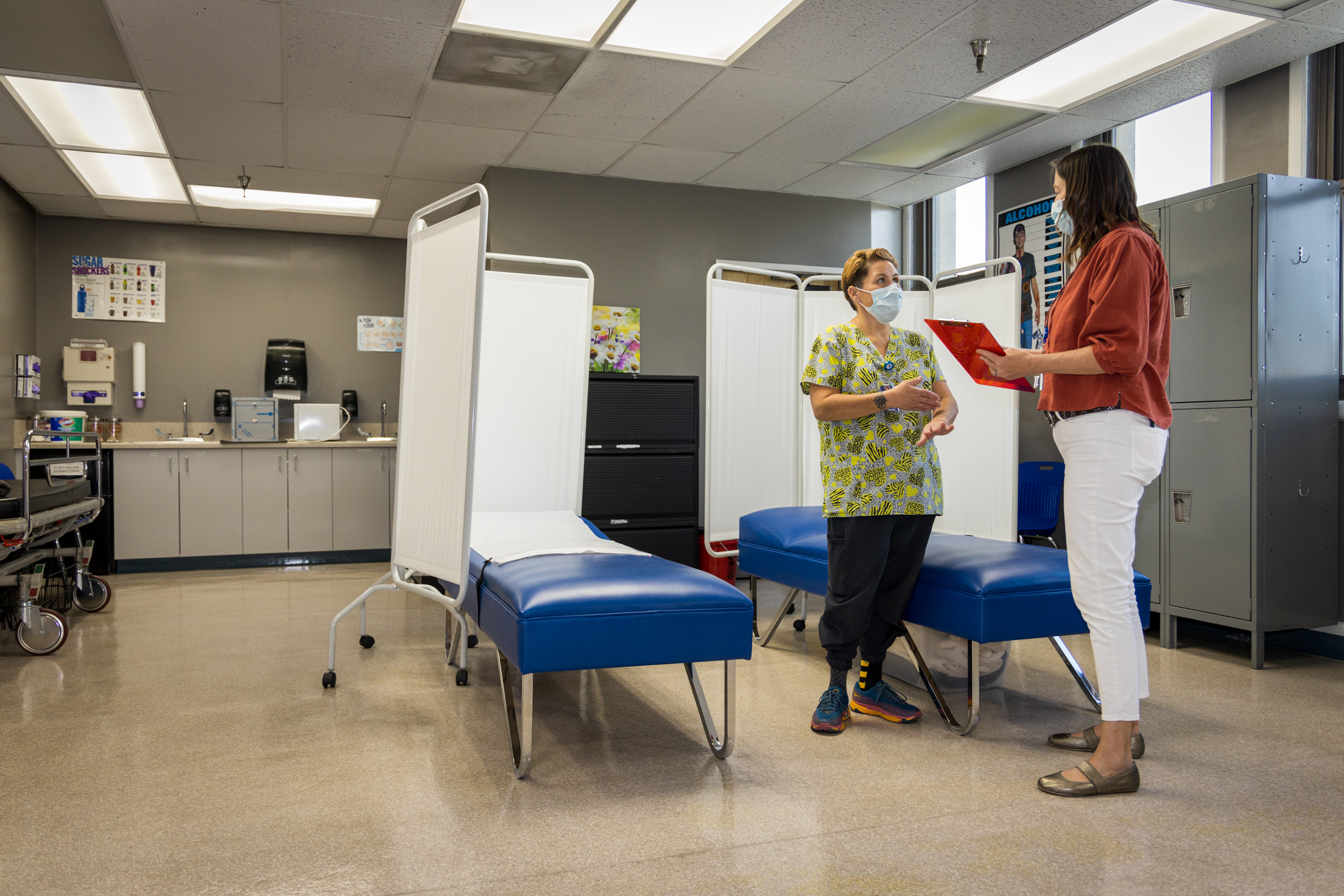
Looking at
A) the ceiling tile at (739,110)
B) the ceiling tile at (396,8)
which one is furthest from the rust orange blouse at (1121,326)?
the ceiling tile at (396,8)

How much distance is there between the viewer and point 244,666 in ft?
11.7

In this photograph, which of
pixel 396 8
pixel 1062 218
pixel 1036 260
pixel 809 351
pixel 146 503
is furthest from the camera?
pixel 146 503

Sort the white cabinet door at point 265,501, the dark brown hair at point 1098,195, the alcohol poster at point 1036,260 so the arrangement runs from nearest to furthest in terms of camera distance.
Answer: the dark brown hair at point 1098,195
the alcohol poster at point 1036,260
the white cabinet door at point 265,501

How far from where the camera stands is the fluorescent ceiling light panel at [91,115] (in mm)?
4285

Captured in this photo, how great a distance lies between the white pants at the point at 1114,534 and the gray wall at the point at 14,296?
240 inches

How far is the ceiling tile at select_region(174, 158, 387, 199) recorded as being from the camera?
5.41m

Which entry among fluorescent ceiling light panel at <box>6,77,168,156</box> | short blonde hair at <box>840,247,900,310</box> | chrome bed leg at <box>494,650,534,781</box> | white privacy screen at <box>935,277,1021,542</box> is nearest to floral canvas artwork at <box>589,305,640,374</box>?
white privacy screen at <box>935,277,1021,542</box>

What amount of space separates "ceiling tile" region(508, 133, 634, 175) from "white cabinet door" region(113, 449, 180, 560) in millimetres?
3148

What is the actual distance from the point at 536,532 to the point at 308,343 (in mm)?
4790

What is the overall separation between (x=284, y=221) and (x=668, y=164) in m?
3.13

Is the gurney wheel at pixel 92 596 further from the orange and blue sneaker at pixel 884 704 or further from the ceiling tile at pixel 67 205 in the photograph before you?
the orange and blue sneaker at pixel 884 704

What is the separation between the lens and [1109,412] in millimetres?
2178

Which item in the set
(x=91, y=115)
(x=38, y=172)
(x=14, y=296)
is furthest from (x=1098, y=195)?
(x=14, y=296)

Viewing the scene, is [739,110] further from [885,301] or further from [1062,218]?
[1062,218]
